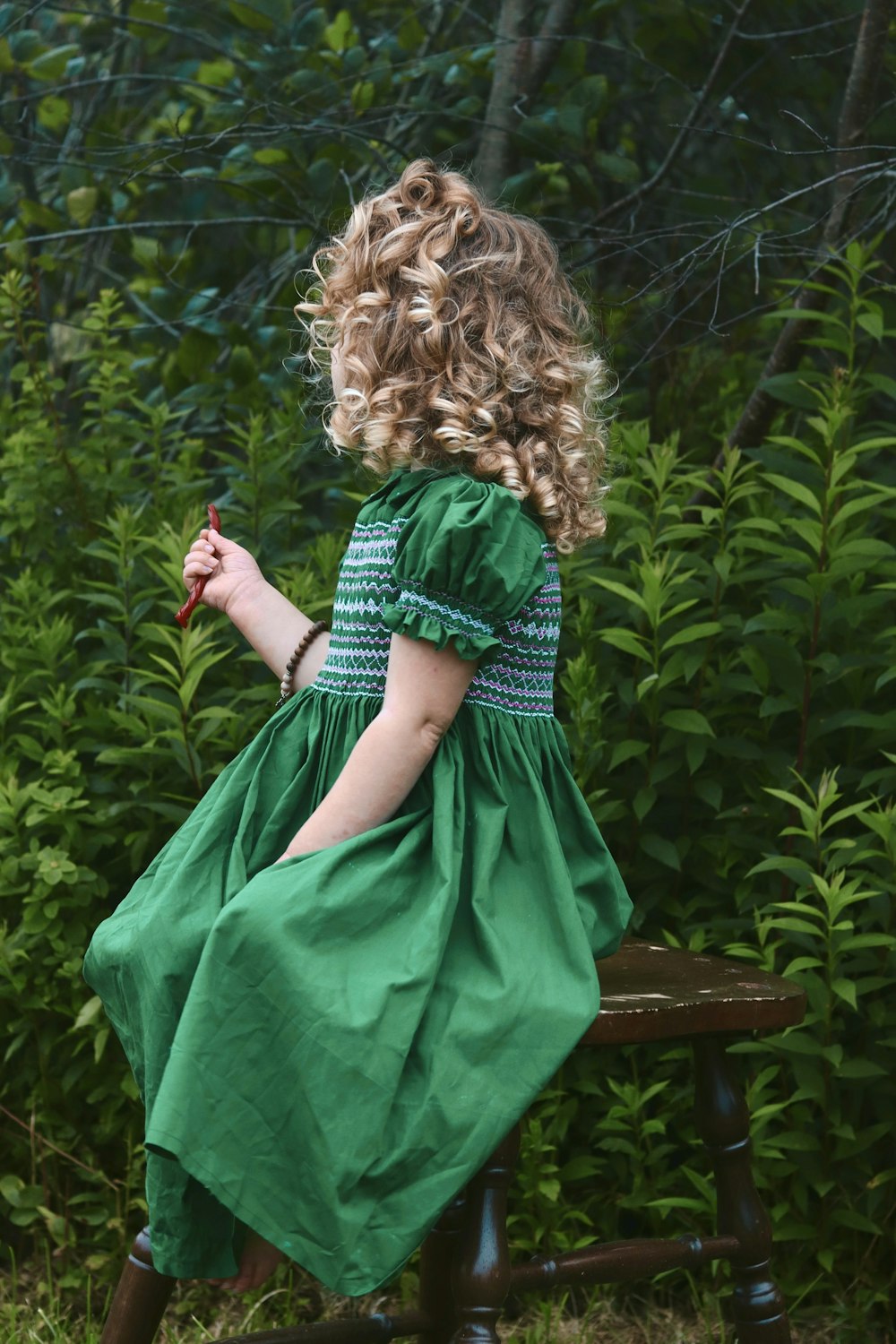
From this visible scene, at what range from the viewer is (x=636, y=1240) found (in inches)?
69.1

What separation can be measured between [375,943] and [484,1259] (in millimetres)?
374

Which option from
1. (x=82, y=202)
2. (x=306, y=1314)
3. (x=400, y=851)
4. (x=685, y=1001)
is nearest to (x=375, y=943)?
(x=400, y=851)

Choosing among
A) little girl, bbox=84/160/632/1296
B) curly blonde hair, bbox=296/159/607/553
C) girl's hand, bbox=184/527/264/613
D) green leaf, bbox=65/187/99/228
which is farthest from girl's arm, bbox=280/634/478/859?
green leaf, bbox=65/187/99/228

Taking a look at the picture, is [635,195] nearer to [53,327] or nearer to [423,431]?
[423,431]

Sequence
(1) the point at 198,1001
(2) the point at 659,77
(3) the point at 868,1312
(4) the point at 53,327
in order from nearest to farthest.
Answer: (1) the point at 198,1001 < (3) the point at 868,1312 < (2) the point at 659,77 < (4) the point at 53,327

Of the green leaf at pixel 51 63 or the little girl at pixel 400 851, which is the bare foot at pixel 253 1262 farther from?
the green leaf at pixel 51 63

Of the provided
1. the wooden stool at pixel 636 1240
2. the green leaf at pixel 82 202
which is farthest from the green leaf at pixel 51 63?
the wooden stool at pixel 636 1240

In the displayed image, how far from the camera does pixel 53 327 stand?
391 cm

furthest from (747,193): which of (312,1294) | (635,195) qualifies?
(312,1294)

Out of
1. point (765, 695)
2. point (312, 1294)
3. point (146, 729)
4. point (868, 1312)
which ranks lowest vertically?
point (312, 1294)

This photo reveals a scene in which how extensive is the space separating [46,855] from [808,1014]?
1.15 meters

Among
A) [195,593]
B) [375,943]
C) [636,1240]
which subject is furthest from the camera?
[195,593]

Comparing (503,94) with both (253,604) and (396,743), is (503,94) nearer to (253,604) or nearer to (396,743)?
(253,604)

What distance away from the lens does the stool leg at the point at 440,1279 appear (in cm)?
181
